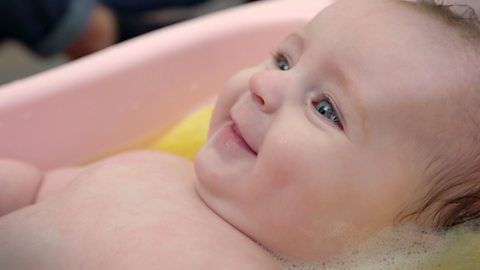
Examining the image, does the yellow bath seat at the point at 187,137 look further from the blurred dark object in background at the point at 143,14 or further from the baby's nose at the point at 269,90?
the blurred dark object in background at the point at 143,14

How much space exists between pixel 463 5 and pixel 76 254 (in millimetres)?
517

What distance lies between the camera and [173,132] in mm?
1104

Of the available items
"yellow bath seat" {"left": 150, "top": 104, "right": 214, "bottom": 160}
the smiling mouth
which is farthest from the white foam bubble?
"yellow bath seat" {"left": 150, "top": 104, "right": 214, "bottom": 160}

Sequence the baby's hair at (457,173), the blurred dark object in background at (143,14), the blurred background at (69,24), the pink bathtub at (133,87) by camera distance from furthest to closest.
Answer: the blurred dark object in background at (143,14) → the blurred background at (69,24) → the pink bathtub at (133,87) → the baby's hair at (457,173)

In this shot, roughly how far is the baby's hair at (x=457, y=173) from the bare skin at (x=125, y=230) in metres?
0.19

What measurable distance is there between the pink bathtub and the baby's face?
0.33 meters

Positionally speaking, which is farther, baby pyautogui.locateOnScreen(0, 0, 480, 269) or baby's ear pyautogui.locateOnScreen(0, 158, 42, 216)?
baby's ear pyautogui.locateOnScreen(0, 158, 42, 216)

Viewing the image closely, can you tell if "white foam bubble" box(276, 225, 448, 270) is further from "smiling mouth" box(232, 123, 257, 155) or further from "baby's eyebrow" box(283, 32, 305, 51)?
"baby's eyebrow" box(283, 32, 305, 51)

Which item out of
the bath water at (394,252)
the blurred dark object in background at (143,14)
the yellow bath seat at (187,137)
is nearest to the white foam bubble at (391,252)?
the bath water at (394,252)

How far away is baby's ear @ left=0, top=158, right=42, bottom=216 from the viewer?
2.88 ft

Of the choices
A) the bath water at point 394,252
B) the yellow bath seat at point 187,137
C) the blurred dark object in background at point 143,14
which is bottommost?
the blurred dark object in background at point 143,14

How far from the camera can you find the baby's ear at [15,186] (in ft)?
2.88

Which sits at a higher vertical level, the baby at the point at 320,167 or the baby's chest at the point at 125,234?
the baby at the point at 320,167

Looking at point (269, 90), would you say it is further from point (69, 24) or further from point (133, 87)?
point (69, 24)
